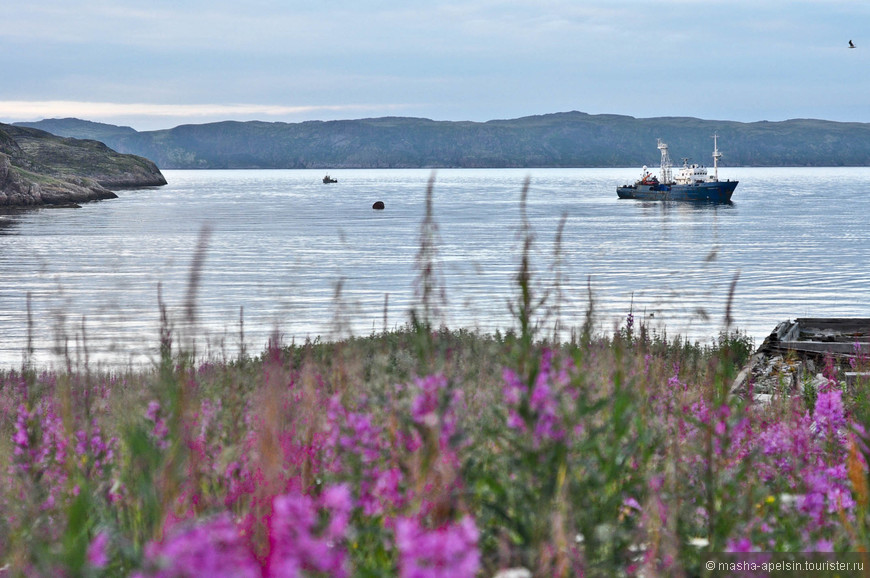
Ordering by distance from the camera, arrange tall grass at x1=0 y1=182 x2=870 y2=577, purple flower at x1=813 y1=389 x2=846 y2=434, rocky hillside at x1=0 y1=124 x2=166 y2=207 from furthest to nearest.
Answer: rocky hillside at x1=0 y1=124 x2=166 y2=207, purple flower at x1=813 y1=389 x2=846 y2=434, tall grass at x1=0 y1=182 x2=870 y2=577

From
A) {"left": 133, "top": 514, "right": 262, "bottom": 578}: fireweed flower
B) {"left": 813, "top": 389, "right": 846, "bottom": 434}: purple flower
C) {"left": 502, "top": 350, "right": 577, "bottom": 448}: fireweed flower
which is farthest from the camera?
{"left": 813, "top": 389, "right": 846, "bottom": 434}: purple flower

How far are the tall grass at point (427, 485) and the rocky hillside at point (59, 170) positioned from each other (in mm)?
94460

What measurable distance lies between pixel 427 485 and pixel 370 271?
34.5 m

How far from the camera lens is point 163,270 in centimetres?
3803

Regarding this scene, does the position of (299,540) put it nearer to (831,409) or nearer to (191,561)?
(191,561)

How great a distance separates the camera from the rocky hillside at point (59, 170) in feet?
306

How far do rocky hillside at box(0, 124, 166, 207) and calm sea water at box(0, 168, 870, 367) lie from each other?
9853 millimetres

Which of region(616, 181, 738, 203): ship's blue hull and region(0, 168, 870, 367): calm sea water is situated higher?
region(616, 181, 738, 203): ship's blue hull

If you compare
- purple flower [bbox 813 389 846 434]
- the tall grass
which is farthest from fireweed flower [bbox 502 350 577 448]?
purple flower [bbox 813 389 846 434]

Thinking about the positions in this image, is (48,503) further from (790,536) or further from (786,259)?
Result: (786,259)

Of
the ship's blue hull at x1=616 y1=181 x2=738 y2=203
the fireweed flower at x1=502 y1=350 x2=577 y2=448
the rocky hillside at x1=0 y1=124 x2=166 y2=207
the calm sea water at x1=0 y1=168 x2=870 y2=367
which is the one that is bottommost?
the calm sea water at x1=0 y1=168 x2=870 y2=367

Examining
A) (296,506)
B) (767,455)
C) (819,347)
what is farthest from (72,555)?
(819,347)

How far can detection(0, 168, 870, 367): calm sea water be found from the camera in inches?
612

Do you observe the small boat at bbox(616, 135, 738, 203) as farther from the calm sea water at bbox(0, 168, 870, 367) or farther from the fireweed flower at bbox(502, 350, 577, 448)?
the fireweed flower at bbox(502, 350, 577, 448)
